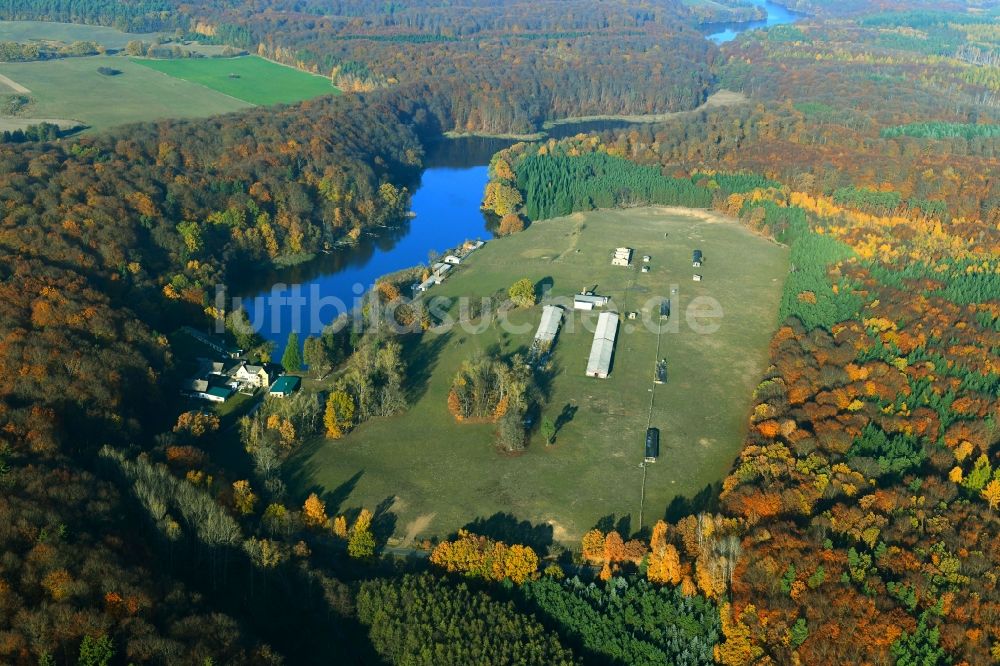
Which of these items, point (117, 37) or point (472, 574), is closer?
point (472, 574)

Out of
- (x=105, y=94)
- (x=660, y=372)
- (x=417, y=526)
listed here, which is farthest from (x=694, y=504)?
(x=105, y=94)

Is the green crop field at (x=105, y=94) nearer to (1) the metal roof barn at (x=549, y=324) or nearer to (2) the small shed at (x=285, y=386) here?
(2) the small shed at (x=285, y=386)

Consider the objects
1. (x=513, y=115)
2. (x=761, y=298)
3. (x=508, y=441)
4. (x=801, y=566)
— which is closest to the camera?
(x=801, y=566)

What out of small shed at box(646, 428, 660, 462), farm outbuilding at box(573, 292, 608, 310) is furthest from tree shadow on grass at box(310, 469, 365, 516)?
farm outbuilding at box(573, 292, 608, 310)

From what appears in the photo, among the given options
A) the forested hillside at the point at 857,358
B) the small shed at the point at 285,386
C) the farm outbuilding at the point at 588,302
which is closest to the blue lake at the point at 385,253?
the small shed at the point at 285,386

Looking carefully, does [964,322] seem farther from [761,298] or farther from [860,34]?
[860,34]

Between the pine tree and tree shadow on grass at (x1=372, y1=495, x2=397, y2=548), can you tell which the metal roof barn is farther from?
tree shadow on grass at (x1=372, y1=495, x2=397, y2=548)

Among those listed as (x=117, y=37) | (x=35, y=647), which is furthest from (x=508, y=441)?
(x=117, y=37)
